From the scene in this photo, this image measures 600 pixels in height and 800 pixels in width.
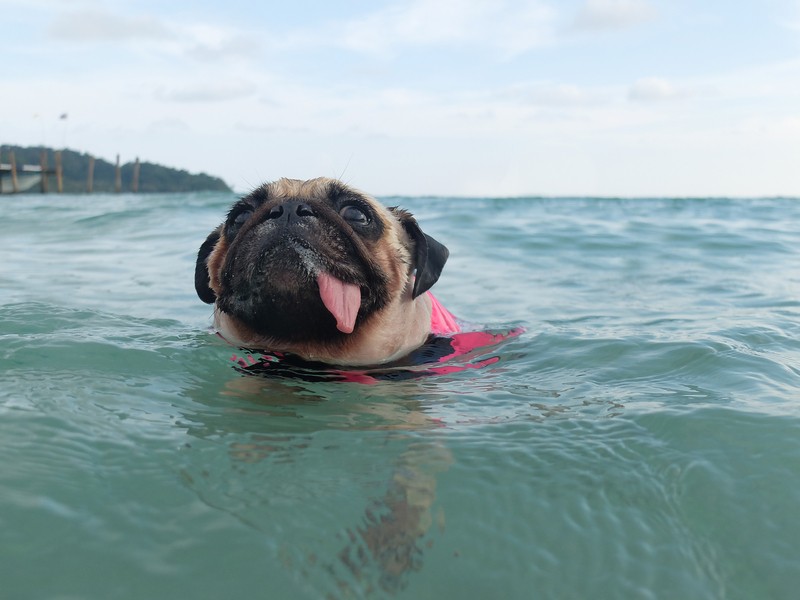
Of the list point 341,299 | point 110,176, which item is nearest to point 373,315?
point 341,299

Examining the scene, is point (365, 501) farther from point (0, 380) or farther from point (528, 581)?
point (0, 380)

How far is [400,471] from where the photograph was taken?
290 cm

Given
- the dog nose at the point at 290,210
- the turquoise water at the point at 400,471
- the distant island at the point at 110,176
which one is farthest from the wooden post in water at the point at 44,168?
the dog nose at the point at 290,210

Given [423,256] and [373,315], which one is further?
[423,256]

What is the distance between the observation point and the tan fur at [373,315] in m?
4.55

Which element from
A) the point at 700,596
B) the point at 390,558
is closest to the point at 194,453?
the point at 390,558

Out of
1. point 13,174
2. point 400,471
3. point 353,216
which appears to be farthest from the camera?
point 13,174

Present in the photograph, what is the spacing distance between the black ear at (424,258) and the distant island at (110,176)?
280 feet

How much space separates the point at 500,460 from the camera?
3068 mm

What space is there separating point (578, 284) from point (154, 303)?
543 centimetres

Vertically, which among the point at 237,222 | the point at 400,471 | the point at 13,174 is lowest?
the point at 400,471

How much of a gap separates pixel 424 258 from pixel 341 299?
87cm

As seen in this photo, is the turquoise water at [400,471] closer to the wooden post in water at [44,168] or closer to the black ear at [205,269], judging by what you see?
the black ear at [205,269]

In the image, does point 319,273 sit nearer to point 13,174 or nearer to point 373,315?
point 373,315
